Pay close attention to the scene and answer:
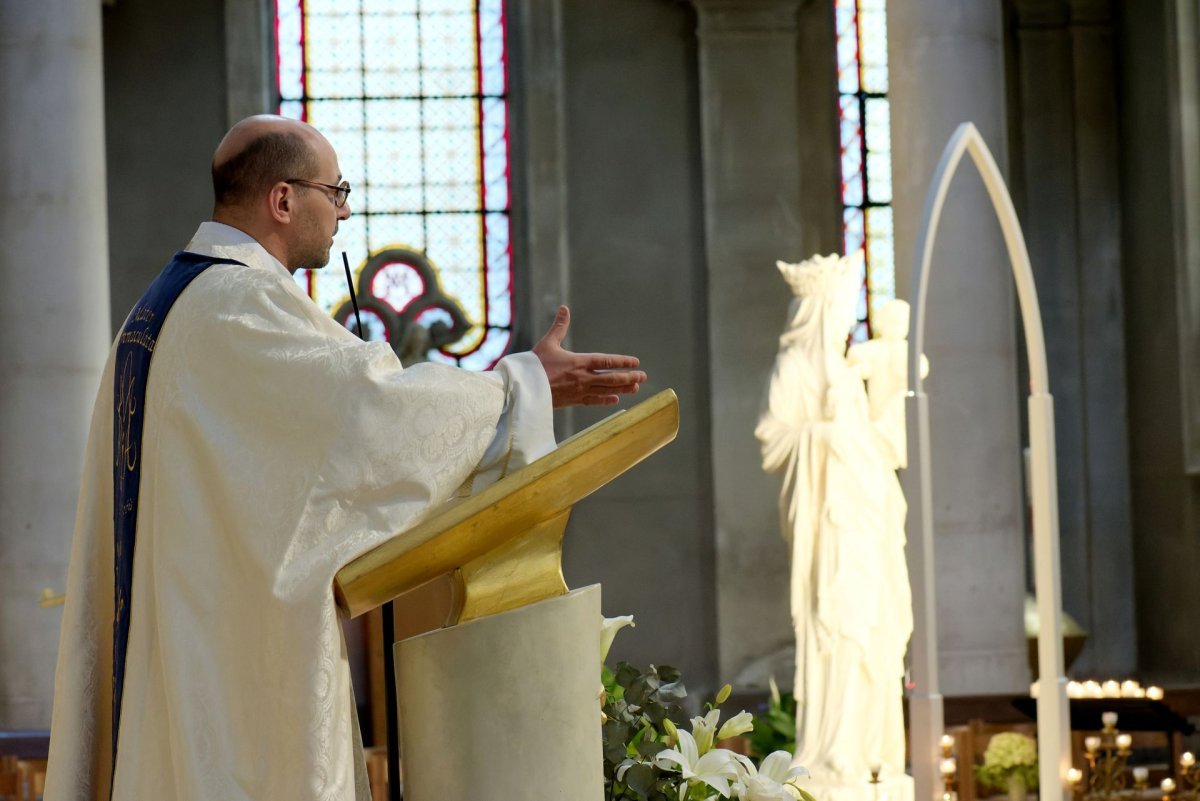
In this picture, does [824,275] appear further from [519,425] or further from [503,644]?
[503,644]

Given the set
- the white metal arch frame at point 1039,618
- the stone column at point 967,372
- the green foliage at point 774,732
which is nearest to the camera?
the white metal arch frame at point 1039,618

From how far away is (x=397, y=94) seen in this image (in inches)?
578

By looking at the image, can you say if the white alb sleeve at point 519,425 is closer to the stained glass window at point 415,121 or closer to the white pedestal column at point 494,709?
the white pedestal column at point 494,709

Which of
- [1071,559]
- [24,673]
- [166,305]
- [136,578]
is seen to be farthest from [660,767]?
[1071,559]

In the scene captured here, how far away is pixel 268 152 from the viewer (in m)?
2.50

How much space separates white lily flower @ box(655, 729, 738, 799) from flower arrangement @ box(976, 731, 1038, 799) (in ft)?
22.8

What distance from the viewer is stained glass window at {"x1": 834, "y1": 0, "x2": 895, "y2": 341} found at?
14664 mm

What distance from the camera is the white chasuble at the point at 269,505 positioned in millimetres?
2270

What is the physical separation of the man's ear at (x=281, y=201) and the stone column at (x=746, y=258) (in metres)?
11.2

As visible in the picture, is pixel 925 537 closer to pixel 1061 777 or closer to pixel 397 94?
pixel 1061 777

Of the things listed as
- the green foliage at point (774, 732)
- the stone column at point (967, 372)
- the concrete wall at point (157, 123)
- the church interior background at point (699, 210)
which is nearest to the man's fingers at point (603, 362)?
the stone column at point (967, 372)

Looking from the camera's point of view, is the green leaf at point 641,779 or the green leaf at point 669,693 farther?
the green leaf at point 669,693

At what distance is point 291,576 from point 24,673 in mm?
8791

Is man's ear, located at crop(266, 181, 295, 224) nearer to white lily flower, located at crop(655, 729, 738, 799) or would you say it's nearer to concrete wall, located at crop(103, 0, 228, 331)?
white lily flower, located at crop(655, 729, 738, 799)
